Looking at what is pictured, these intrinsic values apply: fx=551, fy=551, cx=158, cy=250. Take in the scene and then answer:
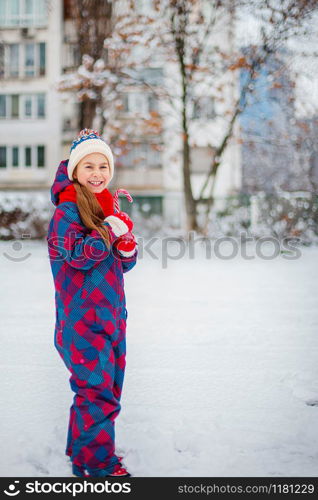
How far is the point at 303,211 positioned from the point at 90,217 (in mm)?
12995

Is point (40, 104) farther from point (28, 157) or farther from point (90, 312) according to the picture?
point (90, 312)

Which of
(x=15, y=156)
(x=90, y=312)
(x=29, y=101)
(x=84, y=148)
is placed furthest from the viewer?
(x=29, y=101)

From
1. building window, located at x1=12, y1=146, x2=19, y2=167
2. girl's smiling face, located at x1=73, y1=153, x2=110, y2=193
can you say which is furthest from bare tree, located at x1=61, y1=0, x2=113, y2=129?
building window, located at x1=12, y1=146, x2=19, y2=167

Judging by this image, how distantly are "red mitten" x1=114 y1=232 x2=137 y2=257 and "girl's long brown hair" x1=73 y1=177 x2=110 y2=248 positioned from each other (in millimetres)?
76

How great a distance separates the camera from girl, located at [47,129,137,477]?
2.34 m

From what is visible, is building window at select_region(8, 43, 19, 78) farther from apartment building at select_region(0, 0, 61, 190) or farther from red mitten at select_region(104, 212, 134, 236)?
red mitten at select_region(104, 212, 134, 236)

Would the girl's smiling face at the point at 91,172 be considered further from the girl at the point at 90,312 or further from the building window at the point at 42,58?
the building window at the point at 42,58

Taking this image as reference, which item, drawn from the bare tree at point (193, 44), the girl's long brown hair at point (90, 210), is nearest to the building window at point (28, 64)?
→ the bare tree at point (193, 44)

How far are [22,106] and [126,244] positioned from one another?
29881 mm

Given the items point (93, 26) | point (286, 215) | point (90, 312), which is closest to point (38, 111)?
point (93, 26)

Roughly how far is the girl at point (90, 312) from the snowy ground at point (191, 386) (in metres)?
0.19

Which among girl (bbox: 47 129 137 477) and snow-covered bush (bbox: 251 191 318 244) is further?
snow-covered bush (bbox: 251 191 318 244)

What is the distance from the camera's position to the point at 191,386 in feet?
11.9
